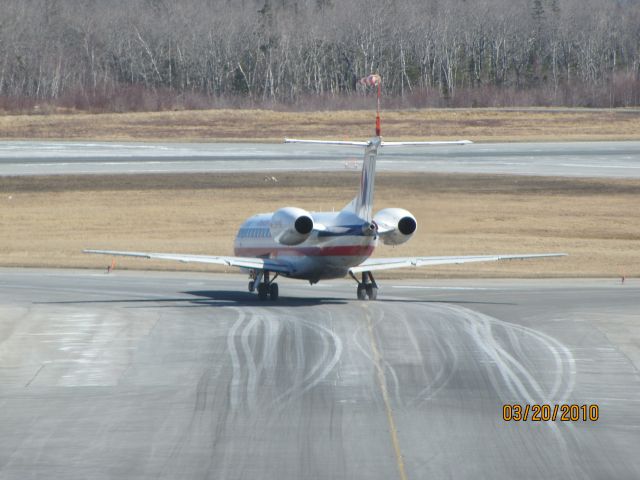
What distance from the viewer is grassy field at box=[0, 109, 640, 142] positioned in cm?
10756

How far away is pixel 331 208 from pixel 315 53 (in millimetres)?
98917

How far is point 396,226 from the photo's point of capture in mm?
40188

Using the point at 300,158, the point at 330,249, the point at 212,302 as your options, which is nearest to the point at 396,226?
the point at 330,249

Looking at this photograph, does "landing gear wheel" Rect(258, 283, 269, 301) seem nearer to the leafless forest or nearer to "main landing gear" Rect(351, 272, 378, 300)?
"main landing gear" Rect(351, 272, 378, 300)

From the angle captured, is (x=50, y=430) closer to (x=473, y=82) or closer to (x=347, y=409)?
(x=347, y=409)

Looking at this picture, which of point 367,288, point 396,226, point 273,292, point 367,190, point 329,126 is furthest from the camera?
point 329,126

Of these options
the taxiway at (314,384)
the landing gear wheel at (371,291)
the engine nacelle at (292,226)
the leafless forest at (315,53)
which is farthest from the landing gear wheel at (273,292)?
the leafless forest at (315,53)

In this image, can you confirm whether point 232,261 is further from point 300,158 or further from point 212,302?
point 300,158

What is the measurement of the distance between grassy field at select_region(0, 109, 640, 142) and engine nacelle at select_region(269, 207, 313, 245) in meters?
63.0

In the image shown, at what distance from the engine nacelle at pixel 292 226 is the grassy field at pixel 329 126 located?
207 ft

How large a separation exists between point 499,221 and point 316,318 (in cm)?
3425

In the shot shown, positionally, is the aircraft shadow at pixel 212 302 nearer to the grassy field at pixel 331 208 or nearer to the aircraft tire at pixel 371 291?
the aircraft tire at pixel 371 291

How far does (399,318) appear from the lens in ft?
123

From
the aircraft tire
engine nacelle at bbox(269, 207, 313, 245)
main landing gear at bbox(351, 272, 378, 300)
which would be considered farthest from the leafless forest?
engine nacelle at bbox(269, 207, 313, 245)
